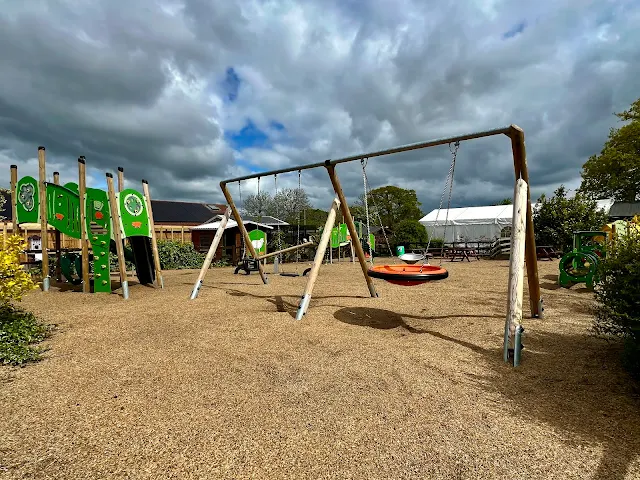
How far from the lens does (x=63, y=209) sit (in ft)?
27.3

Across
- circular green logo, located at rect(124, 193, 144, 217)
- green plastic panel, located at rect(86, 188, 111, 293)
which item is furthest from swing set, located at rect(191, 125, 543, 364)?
green plastic panel, located at rect(86, 188, 111, 293)

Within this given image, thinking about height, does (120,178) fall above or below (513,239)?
above

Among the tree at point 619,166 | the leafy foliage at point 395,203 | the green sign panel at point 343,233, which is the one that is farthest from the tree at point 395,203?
the green sign panel at point 343,233

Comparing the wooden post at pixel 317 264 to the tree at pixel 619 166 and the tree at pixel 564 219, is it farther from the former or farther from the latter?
the tree at pixel 619 166

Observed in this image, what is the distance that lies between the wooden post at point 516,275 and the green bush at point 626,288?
2.31 ft

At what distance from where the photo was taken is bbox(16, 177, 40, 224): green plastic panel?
856 centimetres

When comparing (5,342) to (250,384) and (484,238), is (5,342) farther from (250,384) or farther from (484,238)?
(484,238)

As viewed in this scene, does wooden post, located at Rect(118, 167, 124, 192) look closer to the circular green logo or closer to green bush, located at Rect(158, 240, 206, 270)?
the circular green logo

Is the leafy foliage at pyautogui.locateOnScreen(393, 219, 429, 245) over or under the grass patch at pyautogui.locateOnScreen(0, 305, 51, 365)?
over

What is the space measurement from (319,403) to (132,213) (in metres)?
7.24

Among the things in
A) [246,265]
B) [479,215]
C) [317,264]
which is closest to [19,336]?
[317,264]

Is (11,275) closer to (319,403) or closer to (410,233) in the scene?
(319,403)

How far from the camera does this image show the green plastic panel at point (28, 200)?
8562 millimetres

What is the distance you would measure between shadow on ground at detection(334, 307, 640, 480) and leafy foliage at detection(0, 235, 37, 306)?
5.35 meters
